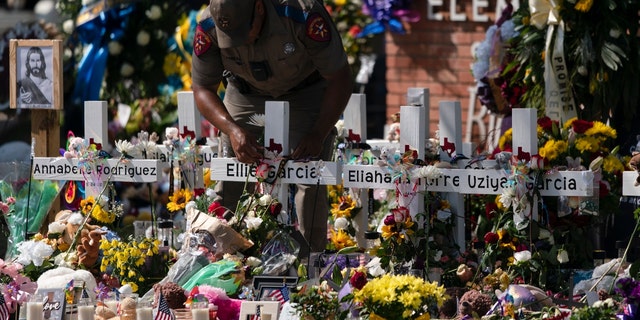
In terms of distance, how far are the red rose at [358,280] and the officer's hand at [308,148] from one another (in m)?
1.07

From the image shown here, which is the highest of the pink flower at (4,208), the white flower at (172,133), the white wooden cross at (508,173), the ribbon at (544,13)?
the ribbon at (544,13)

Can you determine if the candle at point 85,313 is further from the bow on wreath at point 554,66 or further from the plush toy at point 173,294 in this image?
the bow on wreath at point 554,66

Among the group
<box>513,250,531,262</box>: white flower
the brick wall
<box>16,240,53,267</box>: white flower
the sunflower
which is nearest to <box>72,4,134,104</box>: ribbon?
the brick wall

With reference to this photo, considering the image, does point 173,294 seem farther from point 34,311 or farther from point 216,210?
point 216,210

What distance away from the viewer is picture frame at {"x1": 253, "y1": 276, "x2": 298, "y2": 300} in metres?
5.96

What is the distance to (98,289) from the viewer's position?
20.6 ft

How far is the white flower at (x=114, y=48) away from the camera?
10.8 meters

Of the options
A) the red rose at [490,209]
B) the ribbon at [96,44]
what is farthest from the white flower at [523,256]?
the ribbon at [96,44]

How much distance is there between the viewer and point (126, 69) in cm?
1080

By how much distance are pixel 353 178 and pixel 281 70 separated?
31.2 inches

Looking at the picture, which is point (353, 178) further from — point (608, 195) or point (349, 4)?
point (349, 4)

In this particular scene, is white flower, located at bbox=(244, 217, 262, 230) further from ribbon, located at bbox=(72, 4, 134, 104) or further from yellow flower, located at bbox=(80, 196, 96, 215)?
ribbon, located at bbox=(72, 4, 134, 104)

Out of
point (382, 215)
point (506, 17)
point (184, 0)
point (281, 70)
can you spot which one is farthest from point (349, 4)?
point (281, 70)

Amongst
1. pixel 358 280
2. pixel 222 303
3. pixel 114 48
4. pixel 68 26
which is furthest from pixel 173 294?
pixel 114 48
